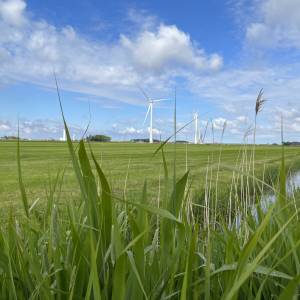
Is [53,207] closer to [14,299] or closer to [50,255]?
[50,255]

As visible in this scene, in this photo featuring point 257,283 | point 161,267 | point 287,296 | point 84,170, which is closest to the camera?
point 287,296

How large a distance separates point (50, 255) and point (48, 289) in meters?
0.37

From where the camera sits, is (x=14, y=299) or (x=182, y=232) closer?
(x=182, y=232)

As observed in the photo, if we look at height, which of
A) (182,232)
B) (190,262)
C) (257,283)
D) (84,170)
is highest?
(84,170)

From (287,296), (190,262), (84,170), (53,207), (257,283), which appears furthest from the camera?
(257,283)

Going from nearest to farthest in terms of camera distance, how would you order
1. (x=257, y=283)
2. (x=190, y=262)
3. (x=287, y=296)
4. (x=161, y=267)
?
(x=287, y=296), (x=190, y=262), (x=161, y=267), (x=257, y=283)

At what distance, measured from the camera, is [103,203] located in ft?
6.89

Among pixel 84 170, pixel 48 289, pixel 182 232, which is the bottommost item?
pixel 48 289

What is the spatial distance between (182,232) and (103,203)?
1.36 ft

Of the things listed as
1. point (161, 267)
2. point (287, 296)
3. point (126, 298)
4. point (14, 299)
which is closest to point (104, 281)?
point (126, 298)

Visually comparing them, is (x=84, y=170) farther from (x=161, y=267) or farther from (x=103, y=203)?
(x=161, y=267)

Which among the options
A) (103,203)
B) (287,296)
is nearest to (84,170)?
(103,203)

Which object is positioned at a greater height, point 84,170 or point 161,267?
point 84,170

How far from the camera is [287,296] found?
5.67 feet
